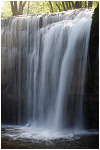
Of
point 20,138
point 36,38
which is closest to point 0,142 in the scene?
point 20,138

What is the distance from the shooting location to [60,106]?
341 inches

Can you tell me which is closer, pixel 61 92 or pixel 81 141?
pixel 81 141

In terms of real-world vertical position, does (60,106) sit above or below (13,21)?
below

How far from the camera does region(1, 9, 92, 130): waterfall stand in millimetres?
8656

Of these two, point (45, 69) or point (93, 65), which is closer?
point (93, 65)

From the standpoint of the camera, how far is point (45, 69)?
9328 mm

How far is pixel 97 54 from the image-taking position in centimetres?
859

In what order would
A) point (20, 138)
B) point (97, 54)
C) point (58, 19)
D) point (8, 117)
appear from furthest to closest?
point (58, 19) < point (8, 117) < point (97, 54) < point (20, 138)

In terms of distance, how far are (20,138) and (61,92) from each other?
2096 millimetres

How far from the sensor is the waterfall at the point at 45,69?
341 inches

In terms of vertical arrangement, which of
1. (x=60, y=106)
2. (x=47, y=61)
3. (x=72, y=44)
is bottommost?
(x=60, y=106)

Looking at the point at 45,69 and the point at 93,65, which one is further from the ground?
the point at 93,65

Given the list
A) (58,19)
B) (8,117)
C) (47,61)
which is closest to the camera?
(47,61)

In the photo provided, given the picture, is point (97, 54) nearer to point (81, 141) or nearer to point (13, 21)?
point (81, 141)
